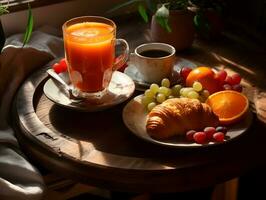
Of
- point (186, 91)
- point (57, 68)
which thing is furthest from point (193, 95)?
point (57, 68)

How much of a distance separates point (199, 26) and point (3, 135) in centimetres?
60

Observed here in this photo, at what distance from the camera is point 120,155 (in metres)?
0.87

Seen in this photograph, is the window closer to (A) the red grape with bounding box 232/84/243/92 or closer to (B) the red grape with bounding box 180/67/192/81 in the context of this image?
(B) the red grape with bounding box 180/67/192/81

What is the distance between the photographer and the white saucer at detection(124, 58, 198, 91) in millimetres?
1080

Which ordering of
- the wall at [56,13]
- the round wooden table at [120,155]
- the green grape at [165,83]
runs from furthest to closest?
the wall at [56,13]
the green grape at [165,83]
the round wooden table at [120,155]

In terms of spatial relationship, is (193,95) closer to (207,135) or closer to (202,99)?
(202,99)

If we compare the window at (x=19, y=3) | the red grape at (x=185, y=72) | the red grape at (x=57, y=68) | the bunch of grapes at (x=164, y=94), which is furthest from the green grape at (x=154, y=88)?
the window at (x=19, y=3)

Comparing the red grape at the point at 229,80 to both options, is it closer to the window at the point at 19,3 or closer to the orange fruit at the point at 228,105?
the orange fruit at the point at 228,105

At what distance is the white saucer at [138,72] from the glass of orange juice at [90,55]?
7cm

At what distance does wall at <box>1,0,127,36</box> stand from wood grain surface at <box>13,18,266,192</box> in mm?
367

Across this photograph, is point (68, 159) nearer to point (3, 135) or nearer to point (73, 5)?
point (3, 135)

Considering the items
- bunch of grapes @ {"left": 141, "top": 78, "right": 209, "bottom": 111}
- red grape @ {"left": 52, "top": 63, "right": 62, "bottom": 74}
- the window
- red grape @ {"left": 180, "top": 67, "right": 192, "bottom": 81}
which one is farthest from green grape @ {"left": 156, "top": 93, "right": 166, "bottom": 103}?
the window

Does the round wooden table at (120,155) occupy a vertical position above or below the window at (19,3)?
below

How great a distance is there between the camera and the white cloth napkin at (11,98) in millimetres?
861
